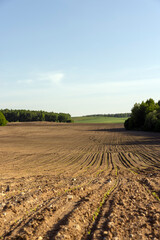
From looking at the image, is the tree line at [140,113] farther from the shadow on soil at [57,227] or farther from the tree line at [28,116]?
the tree line at [28,116]

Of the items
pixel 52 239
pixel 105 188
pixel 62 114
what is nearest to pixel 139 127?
pixel 105 188

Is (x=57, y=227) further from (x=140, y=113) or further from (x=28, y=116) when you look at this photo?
(x=28, y=116)

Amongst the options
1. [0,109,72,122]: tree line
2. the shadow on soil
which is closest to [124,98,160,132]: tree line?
the shadow on soil

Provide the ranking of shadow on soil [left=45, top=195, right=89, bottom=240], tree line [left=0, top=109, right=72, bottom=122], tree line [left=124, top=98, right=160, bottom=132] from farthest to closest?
tree line [left=0, top=109, right=72, bottom=122], tree line [left=124, top=98, right=160, bottom=132], shadow on soil [left=45, top=195, right=89, bottom=240]

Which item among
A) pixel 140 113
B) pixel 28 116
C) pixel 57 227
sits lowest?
pixel 57 227

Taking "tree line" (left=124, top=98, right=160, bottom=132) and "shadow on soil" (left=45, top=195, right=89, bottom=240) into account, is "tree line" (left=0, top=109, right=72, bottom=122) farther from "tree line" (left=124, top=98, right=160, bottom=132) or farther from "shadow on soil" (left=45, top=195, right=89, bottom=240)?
"shadow on soil" (left=45, top=195, right=89, bottom=240)

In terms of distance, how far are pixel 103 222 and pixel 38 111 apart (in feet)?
436

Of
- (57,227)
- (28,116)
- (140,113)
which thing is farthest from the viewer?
(28,116)

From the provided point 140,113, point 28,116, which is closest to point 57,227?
point 140,113

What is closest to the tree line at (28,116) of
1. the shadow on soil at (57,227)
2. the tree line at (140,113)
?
the tree line at (140,113)

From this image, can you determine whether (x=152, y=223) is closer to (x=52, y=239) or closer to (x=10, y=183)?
(x=52, y=239)

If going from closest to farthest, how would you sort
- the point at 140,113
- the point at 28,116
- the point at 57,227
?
the point at 57,227
the point at 140,113
the point at 28,116

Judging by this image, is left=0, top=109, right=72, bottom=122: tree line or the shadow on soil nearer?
the shadow on soil

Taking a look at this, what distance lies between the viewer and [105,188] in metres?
7.95
